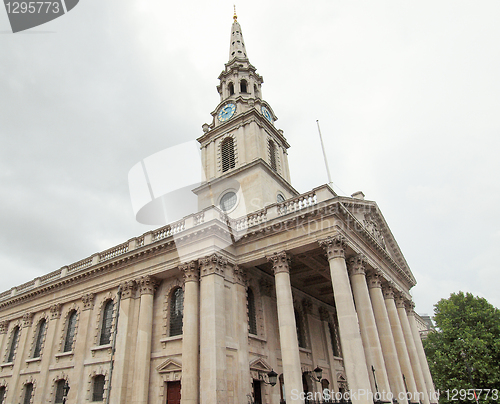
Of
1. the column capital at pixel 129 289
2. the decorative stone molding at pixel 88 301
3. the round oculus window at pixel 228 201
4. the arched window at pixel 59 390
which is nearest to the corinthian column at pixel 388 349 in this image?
the round oculus window at pixel 228 201

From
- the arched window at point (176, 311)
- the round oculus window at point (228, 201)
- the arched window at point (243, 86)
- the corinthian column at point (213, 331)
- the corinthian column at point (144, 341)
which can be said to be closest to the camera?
the corinthian column at point (213, 331)

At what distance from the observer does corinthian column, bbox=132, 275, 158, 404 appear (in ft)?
64.8

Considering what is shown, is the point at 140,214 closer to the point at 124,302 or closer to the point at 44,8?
the point at 124,302

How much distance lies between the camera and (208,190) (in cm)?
3111

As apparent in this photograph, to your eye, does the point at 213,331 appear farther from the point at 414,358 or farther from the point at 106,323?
the point at 414,358

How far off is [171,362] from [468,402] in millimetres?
27111

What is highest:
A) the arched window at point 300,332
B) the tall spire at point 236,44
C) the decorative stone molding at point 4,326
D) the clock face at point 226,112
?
the tall spire at point 236,44

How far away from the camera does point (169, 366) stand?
65.9 feet

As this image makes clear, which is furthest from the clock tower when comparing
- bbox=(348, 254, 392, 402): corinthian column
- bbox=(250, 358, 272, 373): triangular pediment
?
bbox=(250, 358, 272, 373): triangular pediment

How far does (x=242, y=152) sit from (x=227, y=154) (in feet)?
6.63

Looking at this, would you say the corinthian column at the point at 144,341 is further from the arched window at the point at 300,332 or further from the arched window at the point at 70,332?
the arched window at the point at 300,332

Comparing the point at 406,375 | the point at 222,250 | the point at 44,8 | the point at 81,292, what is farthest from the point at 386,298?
the point at 44,8

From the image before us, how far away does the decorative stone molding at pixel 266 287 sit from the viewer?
2323 cm

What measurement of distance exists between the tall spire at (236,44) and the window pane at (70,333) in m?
30.4
